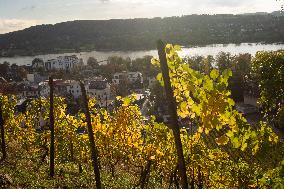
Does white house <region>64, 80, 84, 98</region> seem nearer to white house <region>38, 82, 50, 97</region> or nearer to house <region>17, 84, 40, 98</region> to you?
white house <region>38, 82, 50, 97</region>

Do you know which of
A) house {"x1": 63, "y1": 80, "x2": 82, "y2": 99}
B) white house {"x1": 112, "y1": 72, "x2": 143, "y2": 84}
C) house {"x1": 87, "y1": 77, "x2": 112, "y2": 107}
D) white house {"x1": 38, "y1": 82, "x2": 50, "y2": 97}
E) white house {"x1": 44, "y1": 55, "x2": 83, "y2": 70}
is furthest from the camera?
white house {"x1": 44, "y1": 55, "x2": 83, "y2": 70}

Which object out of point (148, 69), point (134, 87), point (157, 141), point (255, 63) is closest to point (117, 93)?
point (134, 87)

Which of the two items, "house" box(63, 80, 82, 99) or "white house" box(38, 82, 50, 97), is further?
"white house" box(38, 82, 50, 97)

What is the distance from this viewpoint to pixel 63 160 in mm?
24734

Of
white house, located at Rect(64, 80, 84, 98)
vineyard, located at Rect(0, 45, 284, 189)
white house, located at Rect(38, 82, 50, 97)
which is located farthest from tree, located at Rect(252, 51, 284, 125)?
white house, located at Rect(38, 82, 50, 97)

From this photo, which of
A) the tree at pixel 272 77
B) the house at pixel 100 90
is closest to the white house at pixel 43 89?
the house at pixel 100 90

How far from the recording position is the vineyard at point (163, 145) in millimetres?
4700

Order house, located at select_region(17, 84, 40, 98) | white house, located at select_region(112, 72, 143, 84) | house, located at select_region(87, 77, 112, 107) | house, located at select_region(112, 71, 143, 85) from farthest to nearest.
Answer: white house, located at select_region(112, 72, 143, 84) → house, located at select_region(112, 71, 143, 85) → house, located at select_region(17, 84, 40, 98) → house, located at select_region(87, 77, 112, 107)

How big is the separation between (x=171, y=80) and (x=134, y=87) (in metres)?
90.9

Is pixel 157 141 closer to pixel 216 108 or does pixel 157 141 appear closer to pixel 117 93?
pixel 216 108

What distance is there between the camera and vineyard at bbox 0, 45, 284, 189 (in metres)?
4.70

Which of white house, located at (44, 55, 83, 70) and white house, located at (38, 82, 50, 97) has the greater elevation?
white house, located at (44, 55, 83, 70)

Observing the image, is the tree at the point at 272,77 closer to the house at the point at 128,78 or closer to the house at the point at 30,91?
the house at the point at 128,78

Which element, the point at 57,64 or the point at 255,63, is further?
the point at 57,64
